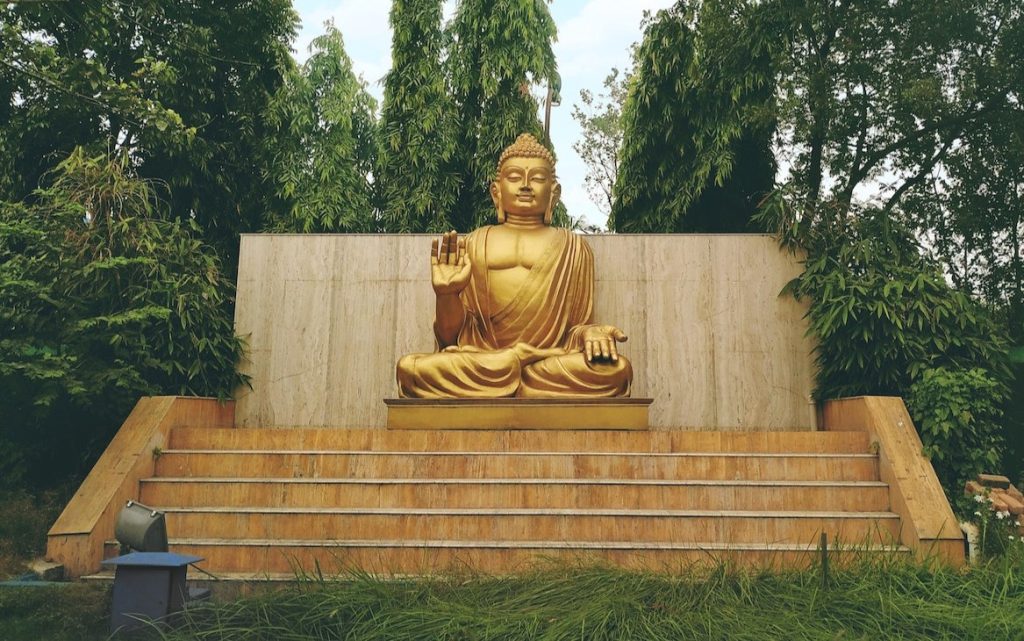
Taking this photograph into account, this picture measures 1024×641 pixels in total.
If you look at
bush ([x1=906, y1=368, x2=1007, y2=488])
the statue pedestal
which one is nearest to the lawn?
bush ([x1=906, y1=368, x2=1007, y2=488])

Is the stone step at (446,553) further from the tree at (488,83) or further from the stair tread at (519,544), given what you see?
the tree at (488,83)

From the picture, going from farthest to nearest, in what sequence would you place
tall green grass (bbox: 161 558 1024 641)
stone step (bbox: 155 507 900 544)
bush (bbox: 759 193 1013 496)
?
1. bush (bbox: 759 193 1013 496)
2. stone step (bbox: 155 507 900 544)
3. tall green grass (bbox: 161 558 1024 641)

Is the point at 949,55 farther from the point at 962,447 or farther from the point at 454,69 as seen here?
the point at 454,69

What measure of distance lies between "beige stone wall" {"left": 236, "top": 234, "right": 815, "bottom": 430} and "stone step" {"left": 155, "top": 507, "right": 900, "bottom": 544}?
2.73 m

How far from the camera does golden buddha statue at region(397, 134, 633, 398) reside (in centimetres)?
634

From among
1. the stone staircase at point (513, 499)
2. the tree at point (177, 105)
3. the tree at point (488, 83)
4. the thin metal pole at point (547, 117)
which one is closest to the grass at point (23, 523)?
the stone staircase at point (513, 499)

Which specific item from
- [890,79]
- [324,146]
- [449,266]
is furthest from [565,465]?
[324,146]

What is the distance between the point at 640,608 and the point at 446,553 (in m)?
1.52

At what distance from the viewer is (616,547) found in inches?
183

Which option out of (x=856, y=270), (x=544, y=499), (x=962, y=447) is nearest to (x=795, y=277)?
(x=856, y=270)

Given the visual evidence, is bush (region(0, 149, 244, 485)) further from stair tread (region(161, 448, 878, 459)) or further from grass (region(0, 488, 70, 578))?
stair tread (region(161, 448, 878, 459))

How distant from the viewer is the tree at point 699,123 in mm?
9711

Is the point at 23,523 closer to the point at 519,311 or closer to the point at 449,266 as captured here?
the point at 449,266

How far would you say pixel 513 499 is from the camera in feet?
16.6
